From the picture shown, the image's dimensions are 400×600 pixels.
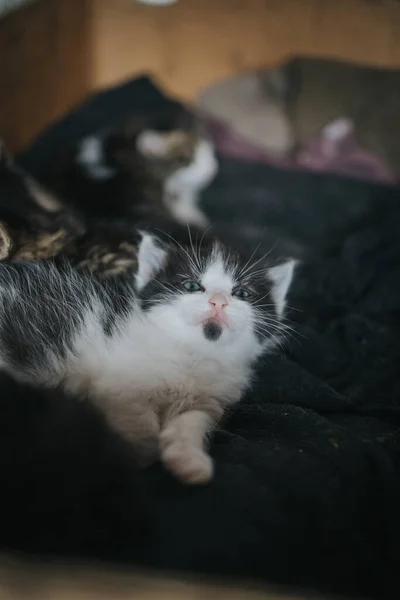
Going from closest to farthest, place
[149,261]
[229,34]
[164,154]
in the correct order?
[149,261] → [164,154] → [229,34]

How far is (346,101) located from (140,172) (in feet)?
3.86

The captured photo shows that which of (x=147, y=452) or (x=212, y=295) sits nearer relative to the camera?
(x=147, y=452)

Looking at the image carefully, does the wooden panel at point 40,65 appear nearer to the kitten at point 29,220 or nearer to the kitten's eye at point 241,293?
the kitten at point 29,220

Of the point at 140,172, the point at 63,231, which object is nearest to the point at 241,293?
the point at 63,231

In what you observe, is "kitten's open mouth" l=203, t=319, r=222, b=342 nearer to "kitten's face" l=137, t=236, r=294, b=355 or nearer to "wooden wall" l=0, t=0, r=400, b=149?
"kitten's face" l=137, t=236, r=294, b=355

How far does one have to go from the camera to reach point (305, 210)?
1.95 metres

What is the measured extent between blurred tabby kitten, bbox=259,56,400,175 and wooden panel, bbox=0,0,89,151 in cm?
101

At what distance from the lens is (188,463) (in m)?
0.83

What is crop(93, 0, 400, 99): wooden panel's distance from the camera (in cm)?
251

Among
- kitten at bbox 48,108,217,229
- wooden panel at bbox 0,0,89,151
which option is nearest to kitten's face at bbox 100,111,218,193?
kitten at bbox 48,108,217,229

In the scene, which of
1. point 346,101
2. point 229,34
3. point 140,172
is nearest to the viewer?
point 140,172

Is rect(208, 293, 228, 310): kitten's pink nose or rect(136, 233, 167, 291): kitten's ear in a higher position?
rect(136, 233, 167, 291): kitten's ear

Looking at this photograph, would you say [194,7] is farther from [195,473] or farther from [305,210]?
[195,473]

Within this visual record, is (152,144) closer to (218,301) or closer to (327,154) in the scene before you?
(327,154)
